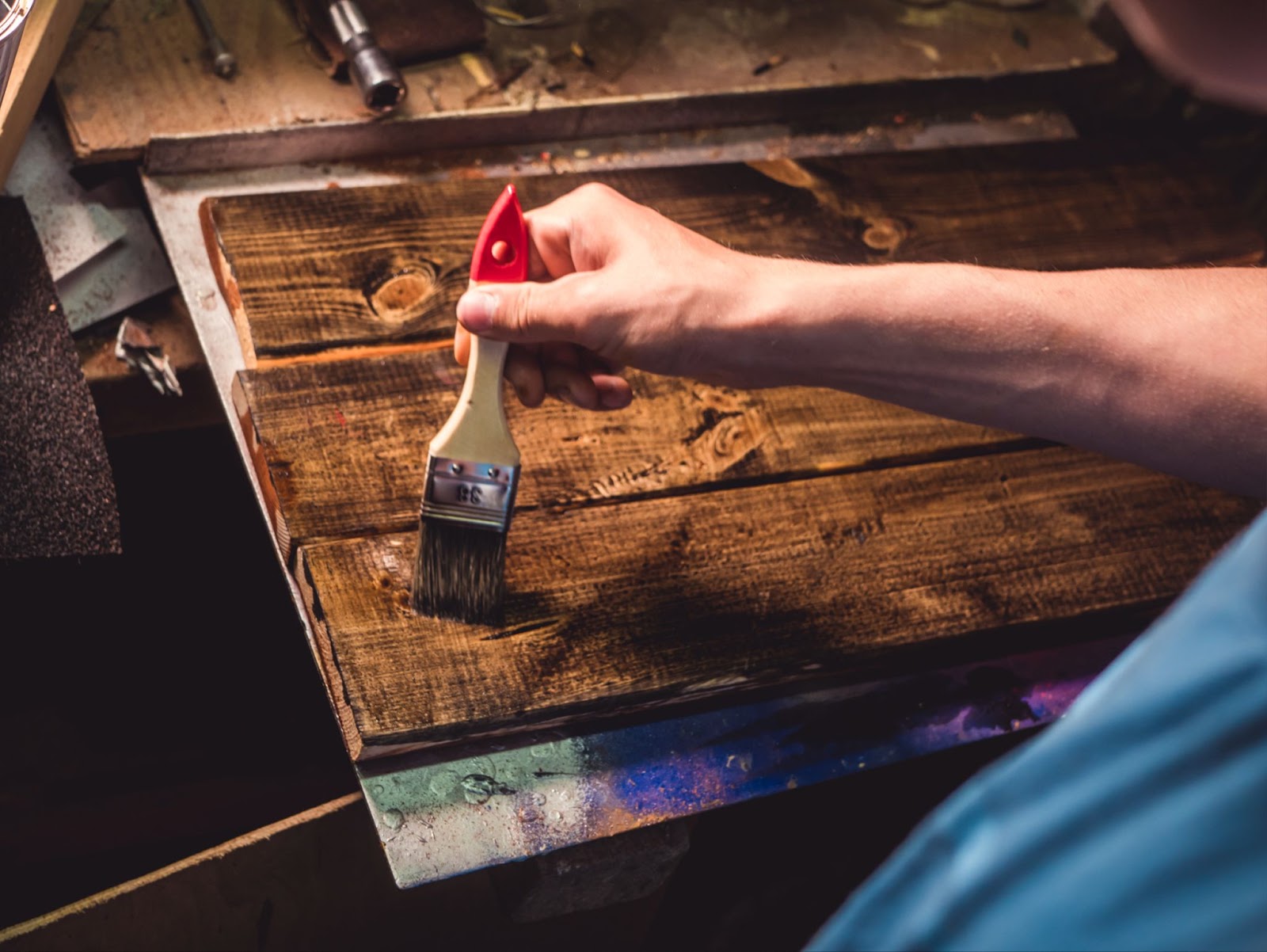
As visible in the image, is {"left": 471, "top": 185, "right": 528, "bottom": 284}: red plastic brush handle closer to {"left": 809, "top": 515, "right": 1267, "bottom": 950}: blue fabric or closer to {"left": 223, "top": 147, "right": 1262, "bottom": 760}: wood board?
{"left": 223, "top": 147, "right": 1262, "bottom": 760}: wood board

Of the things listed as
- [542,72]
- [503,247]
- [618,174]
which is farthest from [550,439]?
[542,72]

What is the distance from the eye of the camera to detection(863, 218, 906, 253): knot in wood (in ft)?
5.39

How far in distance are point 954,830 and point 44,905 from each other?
175 cm

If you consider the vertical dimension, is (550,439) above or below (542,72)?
below

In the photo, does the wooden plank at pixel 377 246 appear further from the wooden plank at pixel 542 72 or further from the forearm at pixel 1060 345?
the forearm at pixel 1060 345

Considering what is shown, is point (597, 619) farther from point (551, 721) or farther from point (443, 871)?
point (443, 871)

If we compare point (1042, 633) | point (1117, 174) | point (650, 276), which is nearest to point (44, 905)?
point (650, 276)

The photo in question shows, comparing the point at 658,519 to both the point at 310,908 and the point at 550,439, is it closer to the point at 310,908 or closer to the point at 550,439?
the point at 550,439

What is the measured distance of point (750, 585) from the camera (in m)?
1.30

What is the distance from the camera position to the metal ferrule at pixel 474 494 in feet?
3.81

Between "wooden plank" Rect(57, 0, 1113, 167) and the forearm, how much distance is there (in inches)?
28.2

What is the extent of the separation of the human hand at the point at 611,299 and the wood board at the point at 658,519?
0.49 feet

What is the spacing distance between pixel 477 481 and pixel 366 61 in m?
0.78

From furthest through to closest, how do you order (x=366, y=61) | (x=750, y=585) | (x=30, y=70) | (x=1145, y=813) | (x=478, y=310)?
(x=366, y=61) < (x=30, y=70) < (x=750, y=585) < (x=478, y=310) < (x=1145, y=813)
